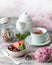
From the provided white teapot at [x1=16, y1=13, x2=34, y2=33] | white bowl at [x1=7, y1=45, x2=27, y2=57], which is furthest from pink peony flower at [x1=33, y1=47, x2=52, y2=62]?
white teapot at [x1=16, y1=13, x2=34, y2=33]

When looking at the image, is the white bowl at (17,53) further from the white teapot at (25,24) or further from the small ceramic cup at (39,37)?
the white teapot at (25,24)

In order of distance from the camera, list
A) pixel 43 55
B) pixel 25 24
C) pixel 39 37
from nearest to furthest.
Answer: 1. pixel 43 55
2. pixel 39 37
3. pixel 25 24

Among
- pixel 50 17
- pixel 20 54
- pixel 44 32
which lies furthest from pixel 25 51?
pixel 50 17

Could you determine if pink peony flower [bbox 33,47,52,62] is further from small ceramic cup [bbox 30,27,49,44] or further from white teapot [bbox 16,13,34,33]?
white teapot [bbox 16,13,34,33]

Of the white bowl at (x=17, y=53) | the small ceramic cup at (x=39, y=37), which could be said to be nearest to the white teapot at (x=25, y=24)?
the small ceramic cup at (x=39, y=37)

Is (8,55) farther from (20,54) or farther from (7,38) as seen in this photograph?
(7,38)

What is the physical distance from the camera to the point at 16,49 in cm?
101

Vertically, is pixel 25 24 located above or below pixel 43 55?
above

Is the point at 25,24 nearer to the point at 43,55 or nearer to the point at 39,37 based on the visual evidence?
the point at 39,37

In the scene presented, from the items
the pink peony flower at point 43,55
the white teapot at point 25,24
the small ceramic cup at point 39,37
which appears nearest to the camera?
the pink peony flower at point 43,55

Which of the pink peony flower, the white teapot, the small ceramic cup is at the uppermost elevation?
the white teapot

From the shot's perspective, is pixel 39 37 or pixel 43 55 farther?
pixel 39 37

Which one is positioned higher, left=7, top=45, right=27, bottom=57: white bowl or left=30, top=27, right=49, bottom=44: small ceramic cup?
left=30, top=27, right=49, bottom=44: small ceramic cup

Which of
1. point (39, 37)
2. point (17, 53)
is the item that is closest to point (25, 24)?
point (39, 37)
